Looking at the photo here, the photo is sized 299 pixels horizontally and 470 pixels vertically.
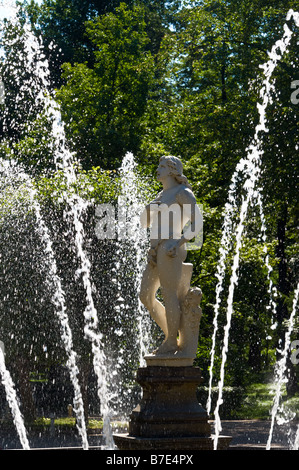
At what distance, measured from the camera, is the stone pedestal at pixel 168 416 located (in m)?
8.27

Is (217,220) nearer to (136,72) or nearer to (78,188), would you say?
(78,188)

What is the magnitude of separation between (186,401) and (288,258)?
18.1m

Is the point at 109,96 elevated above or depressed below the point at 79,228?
above

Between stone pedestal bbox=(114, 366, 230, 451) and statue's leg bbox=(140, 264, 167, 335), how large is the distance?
1.99ft

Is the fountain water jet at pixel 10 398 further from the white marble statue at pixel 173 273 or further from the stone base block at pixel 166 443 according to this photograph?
the white marble statue at pixel 173 273

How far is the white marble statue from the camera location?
8.95 metres

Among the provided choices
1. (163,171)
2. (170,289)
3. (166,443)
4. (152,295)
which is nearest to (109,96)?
(163,171)

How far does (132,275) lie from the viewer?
1814 cm

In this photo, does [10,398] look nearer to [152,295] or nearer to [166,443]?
[152,295]

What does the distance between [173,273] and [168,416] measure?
1.55m

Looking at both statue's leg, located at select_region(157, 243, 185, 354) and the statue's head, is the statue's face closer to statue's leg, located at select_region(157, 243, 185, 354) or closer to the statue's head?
the statue's head

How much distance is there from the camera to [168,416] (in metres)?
8.44

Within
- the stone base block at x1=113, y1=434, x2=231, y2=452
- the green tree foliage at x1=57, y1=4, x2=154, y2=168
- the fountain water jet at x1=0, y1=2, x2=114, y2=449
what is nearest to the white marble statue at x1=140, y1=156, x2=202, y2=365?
the stone base block at x1=113, y1=434, x2=231, y2=452
